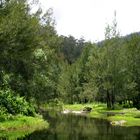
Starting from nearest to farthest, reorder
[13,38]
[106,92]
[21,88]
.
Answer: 1. [13,38]
2. [21,88]
3. [106,92]

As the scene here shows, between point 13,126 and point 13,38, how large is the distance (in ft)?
45.8

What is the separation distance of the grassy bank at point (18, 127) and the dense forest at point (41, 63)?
3.34 m

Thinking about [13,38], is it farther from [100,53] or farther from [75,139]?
[100,53]

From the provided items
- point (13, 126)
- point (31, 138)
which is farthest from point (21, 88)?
point (31, 138)

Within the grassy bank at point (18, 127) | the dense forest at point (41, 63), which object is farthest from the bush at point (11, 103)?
the grassy bank at point (18, 127)

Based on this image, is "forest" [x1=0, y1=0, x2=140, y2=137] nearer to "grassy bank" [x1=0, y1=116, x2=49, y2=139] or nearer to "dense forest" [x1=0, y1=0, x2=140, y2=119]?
"dense forest" [x1=0, y1=0, x2=140, y2=119]

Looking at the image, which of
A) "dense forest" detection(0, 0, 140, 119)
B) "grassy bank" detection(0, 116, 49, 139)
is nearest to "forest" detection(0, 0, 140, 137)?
"dense forest" detection(0, 0, 140, 119)

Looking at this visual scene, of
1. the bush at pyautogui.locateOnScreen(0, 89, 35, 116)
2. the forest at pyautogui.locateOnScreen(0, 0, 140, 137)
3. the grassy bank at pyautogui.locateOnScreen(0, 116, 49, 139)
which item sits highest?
the forest at pyautogui.locateOnScreen(0, 0, 140, 137)

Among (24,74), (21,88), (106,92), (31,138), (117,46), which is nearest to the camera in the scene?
(31,138)

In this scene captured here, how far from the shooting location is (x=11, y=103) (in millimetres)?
54562

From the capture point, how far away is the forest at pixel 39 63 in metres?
37.2

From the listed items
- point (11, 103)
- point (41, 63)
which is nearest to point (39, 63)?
point (41, 63)

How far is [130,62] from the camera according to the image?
339 feet

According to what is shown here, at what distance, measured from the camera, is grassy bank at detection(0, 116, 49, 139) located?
4281 cm
